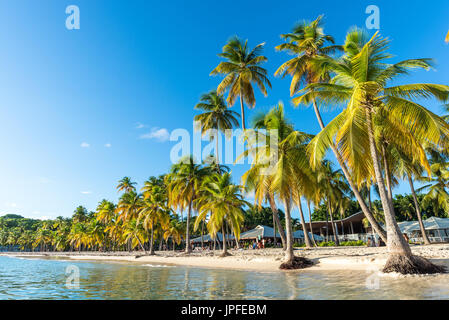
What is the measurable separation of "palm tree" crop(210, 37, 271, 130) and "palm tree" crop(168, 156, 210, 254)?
965cm

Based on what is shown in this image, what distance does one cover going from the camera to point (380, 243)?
909 inches

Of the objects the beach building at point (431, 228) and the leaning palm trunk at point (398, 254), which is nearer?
the leaning palm trunk at point (398, 254)

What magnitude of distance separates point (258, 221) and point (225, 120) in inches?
1793

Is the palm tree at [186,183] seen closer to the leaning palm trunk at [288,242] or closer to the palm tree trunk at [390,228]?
the leaning palm trunk at [288,242]

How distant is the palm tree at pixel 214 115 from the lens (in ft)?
92.3

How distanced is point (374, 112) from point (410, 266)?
6024mm

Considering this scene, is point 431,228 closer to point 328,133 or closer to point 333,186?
point 333,186

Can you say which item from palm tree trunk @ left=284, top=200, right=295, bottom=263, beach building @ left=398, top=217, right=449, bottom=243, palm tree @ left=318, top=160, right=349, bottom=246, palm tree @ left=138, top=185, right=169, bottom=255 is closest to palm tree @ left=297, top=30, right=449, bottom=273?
palm tree trunk @ left=284, top=200, right=295, bottom=263

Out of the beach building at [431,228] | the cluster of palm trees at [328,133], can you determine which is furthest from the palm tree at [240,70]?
the beach building at [431,228]

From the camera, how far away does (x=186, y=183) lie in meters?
29.1

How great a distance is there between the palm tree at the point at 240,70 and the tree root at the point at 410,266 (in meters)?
17.6

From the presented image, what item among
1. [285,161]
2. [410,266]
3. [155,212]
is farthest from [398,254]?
[155,212]
